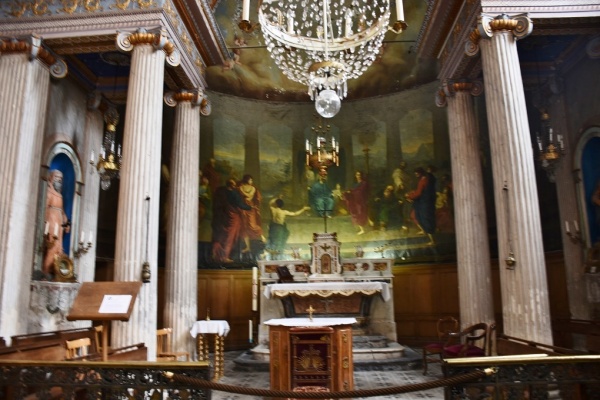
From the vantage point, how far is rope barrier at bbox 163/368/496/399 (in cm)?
323

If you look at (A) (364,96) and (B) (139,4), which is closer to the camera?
(B) (139,4)

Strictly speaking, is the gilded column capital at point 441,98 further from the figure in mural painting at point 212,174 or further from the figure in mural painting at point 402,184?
the figure in mural painting at point 212,174

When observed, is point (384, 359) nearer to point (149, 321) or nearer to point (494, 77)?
point (149, 321)

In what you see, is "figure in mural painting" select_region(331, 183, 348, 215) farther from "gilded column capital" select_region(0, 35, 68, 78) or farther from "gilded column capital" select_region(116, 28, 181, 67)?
"gilded column capital" select_region(0, 35, 68, 78)

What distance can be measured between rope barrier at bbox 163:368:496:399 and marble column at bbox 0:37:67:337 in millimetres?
4946

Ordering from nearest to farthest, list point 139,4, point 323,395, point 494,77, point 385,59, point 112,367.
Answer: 1. point 323,395
2. point 112,367
3. point 494,77
4. point 139,4
5. point 385,59

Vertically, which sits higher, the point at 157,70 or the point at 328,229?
the point at 157,70

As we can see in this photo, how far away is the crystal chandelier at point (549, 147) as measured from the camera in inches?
351

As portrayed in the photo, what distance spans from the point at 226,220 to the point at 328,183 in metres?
3.18

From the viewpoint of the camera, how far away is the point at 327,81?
291 inches

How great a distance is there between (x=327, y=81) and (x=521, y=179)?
3121mm

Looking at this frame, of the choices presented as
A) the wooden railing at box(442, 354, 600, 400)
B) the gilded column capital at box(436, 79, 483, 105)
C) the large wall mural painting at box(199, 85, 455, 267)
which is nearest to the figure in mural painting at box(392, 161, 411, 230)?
the large wall mural painting at box(199, 85, 455, 267)

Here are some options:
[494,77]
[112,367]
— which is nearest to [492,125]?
[494,77]

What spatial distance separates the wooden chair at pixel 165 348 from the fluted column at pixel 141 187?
29.9 inches
